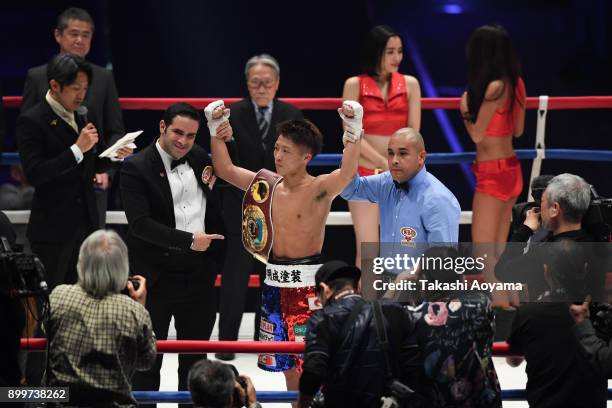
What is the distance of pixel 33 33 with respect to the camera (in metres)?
7.24

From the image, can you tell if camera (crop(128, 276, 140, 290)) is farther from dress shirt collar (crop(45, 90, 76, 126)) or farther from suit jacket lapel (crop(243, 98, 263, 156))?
suit jacket lapel (crop(243, 98, 263, 156))

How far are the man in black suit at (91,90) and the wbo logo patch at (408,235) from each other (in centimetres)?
150

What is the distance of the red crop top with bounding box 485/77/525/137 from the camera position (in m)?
5.56

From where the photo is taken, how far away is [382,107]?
5.52 m

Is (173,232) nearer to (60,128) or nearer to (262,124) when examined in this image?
(60,128)

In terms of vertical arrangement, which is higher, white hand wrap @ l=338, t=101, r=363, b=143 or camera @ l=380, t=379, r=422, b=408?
white hand wrap @ l=338, t=101, r=363, b=143

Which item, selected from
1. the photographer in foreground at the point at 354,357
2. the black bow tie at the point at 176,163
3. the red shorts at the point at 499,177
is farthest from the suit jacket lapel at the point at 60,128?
the red shorts at the point at 499,177

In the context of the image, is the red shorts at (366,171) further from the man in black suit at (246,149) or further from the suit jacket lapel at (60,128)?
the suit jacket lapel at (60,128)

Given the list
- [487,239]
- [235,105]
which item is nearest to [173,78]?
[235,105]

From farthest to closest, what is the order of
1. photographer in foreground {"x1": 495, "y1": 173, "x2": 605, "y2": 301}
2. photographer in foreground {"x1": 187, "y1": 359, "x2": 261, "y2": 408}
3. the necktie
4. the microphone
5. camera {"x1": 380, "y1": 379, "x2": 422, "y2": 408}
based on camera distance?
1. the necktie
2. the microphone
3. photographer in foreground {"x1": 495, "y1": 173, "x2": 605, "y2": 301}
4. camera {"x1": 380, "y1": 379, "x2": 422, "y2": 408}
5. photographer in foreground {"x1": 187, "y1": 359, "x2": 261, "y2": 408}

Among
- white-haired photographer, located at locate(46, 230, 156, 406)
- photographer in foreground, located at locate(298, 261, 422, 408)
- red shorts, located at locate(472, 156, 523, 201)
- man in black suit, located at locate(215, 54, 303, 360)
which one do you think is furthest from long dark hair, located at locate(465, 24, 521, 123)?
white-haired photographer, located at locate(46, 230, 156, 406)

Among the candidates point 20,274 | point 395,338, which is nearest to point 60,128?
point 20,274

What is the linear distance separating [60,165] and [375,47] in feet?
5.44

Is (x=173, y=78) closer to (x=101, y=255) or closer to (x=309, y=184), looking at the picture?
(x=309, y=184)
